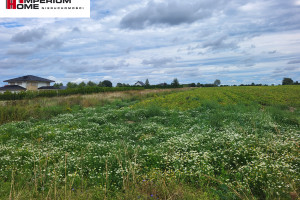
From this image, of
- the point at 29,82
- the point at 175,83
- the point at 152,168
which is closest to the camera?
the point at 152,168

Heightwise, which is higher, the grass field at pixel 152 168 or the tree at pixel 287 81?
the tree at pixel 287 81

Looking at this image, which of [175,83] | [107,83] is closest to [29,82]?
[107,83]

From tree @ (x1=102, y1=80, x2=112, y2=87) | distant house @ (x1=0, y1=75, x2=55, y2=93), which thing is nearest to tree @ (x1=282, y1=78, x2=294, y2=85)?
tree @ (x1=102, y1=80, x2=112, y2=87)

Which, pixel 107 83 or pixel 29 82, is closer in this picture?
pixel 29 82

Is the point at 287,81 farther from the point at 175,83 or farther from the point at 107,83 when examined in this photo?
the point at 107,83

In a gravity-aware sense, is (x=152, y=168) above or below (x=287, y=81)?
below

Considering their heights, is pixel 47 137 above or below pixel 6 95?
below

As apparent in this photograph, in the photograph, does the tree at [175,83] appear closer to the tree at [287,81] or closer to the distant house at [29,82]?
the tree at [287,81]

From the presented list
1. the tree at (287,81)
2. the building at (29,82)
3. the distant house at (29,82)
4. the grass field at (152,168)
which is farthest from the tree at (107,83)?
the grass field at (152,168)

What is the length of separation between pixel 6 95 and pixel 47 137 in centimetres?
2776

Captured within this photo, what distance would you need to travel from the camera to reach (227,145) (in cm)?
698

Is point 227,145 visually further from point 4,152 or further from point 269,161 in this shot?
point 4,152

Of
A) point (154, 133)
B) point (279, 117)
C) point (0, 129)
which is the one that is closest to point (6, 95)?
point (0, 129)

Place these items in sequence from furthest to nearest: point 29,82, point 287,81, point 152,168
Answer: point 287,81
point 29,82
point 152,168
